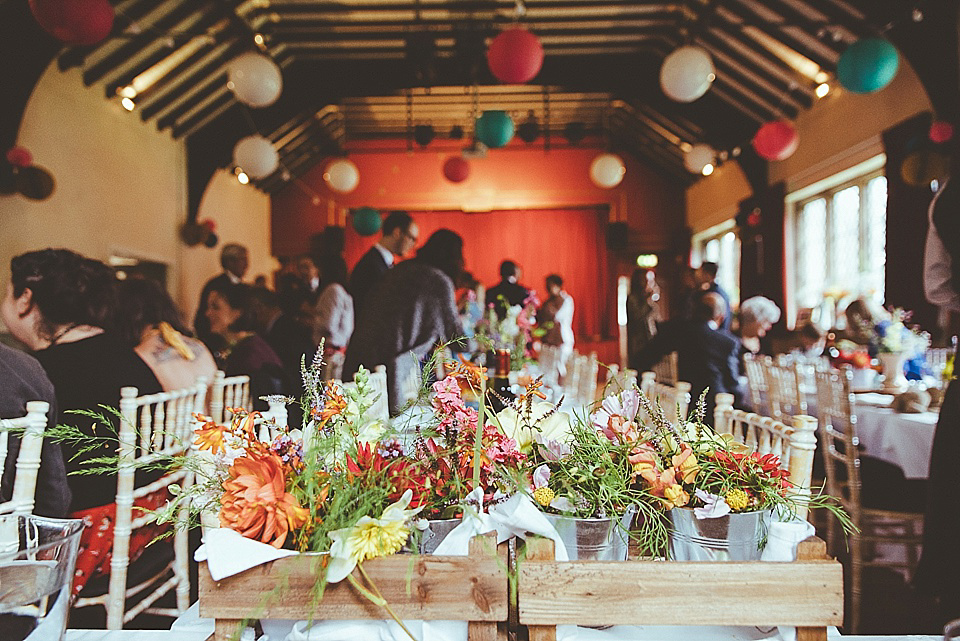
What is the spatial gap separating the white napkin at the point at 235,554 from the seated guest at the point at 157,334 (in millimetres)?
2117

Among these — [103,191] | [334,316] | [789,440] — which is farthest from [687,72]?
[103,191]

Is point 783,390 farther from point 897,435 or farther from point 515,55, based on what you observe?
point 515,55

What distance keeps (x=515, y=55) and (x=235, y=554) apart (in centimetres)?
409

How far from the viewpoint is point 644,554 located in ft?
2.64

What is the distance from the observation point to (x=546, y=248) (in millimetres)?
12125

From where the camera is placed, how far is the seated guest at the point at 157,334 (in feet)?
8.80

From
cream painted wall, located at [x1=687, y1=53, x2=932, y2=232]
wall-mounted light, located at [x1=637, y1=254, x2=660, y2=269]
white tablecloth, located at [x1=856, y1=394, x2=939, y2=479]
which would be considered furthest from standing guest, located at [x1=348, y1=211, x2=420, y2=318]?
wall-mounted light, located at [x1=637, y1=254, x2=660, y2=269]

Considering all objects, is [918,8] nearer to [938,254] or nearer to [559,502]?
[938,254]

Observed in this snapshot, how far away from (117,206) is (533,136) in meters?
4.58

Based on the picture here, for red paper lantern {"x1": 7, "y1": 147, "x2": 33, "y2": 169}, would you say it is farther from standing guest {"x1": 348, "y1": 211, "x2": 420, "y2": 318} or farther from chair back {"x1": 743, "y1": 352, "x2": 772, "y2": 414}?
chair back {"x1": 743, "y1": 352, "x2": 772, "y2": 414}

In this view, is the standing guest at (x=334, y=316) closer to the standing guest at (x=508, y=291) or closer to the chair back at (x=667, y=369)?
the standing guest at (x=508, y=291)

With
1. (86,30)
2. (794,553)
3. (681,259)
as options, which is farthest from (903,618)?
(681,259)

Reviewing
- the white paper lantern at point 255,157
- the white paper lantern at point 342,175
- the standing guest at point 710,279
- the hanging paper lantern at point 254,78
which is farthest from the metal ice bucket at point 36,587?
the white paper lantern at point 342,175

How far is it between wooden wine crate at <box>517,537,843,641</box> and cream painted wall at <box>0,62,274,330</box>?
6157 mm
